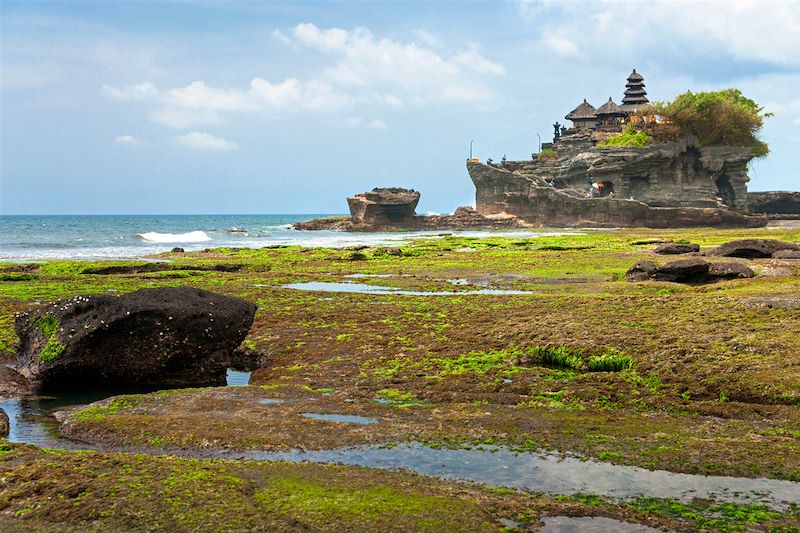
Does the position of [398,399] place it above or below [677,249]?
below

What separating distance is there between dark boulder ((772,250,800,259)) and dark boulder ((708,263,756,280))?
6018mm

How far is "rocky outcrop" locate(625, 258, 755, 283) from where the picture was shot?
84.8 ft

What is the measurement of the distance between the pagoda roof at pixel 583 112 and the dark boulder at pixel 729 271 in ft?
331

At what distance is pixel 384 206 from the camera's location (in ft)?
365

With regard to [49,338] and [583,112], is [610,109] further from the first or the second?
[49,338]

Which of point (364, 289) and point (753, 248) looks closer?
point (364, 289)

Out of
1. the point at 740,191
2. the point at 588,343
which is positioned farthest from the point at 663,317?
the point at 740,191

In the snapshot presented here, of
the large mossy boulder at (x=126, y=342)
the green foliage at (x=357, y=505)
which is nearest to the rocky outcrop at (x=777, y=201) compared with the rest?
the large mossy boulder at (x=126, y=342)

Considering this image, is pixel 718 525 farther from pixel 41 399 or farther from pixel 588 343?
pixel 41 399

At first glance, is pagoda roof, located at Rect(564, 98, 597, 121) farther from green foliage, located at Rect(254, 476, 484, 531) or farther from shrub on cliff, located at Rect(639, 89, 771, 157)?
green foliage, located at Rect(254, 476, 484, 531)

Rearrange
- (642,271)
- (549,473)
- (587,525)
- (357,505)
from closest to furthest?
1. (587,525)
2. (357,505)
3. (549,473)
4. (642,271)

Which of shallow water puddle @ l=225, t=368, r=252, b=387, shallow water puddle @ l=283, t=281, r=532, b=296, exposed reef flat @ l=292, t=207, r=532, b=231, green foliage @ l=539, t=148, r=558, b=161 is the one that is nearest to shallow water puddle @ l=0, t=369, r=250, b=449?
shallow water puddle @ l=225, t=368, r=252, b=387

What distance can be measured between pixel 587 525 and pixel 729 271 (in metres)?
20.3

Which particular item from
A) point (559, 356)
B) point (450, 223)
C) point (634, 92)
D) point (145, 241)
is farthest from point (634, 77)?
point (559, 356)
